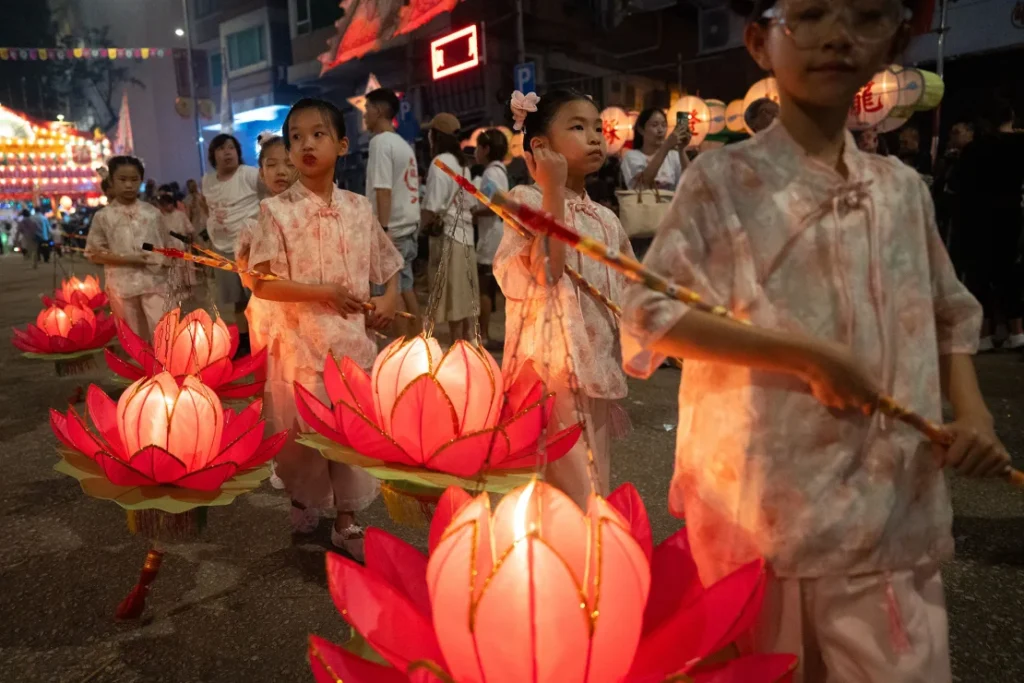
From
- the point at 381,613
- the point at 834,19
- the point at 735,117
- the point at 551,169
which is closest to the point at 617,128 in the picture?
the point at 735,117

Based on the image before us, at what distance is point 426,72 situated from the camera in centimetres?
1936

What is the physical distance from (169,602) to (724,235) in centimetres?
248

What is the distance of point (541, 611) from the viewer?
3.54ft

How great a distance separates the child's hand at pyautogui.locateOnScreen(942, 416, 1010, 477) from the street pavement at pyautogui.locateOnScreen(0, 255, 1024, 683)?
1365mm

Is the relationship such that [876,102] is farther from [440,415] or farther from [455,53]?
[455,53]

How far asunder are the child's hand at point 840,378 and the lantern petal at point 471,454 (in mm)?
643

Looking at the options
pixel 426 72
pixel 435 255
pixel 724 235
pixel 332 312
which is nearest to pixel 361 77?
pixel 426 72

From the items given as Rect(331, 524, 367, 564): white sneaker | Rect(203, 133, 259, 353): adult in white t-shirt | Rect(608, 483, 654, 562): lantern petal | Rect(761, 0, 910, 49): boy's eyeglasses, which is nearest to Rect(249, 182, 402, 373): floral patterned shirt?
Rect(331, 524, 367, 564): white sneaker

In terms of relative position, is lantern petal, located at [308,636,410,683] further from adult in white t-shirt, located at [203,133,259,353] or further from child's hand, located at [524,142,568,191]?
adult in white t-shirt, located at [203,133,259,353]

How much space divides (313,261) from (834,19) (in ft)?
7.37

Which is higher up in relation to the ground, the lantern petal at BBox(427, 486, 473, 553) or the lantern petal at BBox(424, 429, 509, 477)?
the lantern petal at BBox(424, 429, 509, 477)

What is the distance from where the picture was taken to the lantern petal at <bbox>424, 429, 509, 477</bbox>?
157 cm

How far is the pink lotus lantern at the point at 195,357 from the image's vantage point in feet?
10.0

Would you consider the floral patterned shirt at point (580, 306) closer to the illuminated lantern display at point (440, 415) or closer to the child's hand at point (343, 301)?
the illuminated lantern display at point (440, 415)
